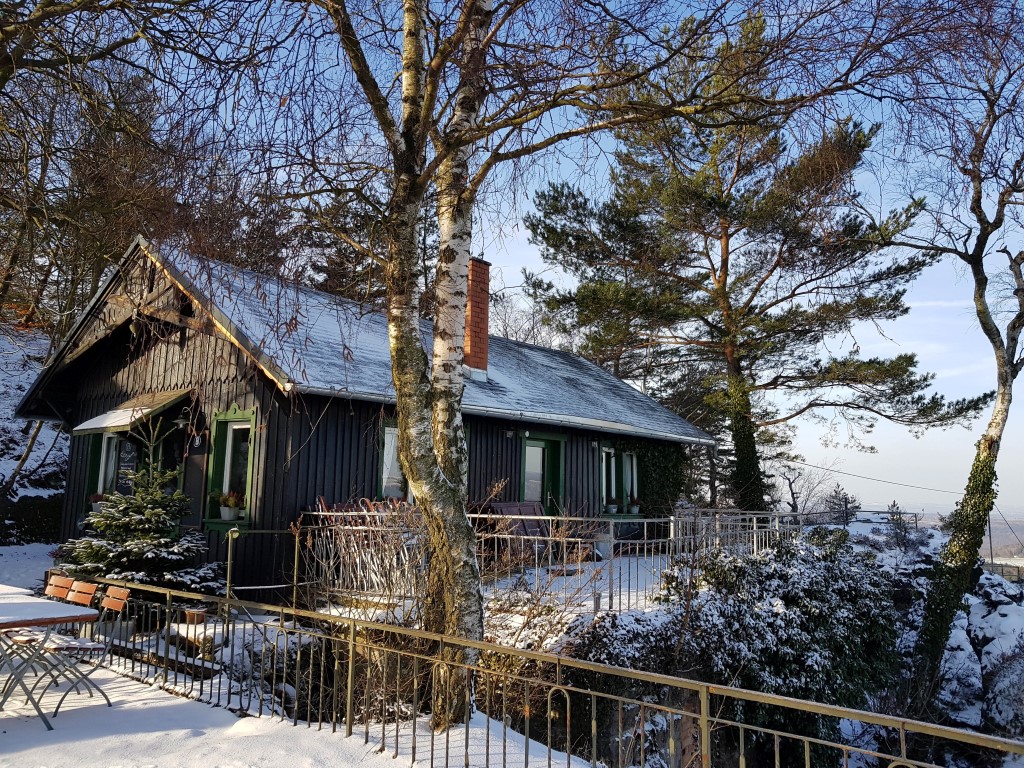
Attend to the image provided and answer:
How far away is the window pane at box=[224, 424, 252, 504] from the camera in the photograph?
11.9 meters

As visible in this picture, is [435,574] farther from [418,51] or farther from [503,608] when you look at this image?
[418,51]

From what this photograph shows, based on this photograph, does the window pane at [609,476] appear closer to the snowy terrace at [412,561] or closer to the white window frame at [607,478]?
the white window frame at [607,478]

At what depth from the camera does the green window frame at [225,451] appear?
11.9 metres

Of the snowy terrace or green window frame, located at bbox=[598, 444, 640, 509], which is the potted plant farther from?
green window frame, located at bbox=[598, 444, 640, 509]

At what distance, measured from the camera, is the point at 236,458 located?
1206 cm

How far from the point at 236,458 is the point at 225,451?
0.23 meters

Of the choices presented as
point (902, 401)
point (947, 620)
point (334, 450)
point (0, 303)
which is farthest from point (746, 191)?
point (0, 303)

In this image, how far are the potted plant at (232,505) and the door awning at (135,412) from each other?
168 cm

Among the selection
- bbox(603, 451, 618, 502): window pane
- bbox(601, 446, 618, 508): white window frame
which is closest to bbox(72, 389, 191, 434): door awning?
bbox(601, 446, 618, 508): white window frame

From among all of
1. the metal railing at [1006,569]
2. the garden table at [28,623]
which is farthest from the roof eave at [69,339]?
the metal railing at [1006,569]

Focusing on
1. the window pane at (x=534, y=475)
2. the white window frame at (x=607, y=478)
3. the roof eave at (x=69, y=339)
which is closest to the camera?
the roof eave at (x=69, y=339)

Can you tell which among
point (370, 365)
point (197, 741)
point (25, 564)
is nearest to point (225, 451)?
point (370, 365)

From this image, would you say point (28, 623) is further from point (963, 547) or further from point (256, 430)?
point (963, 547)

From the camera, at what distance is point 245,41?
5699 mm
